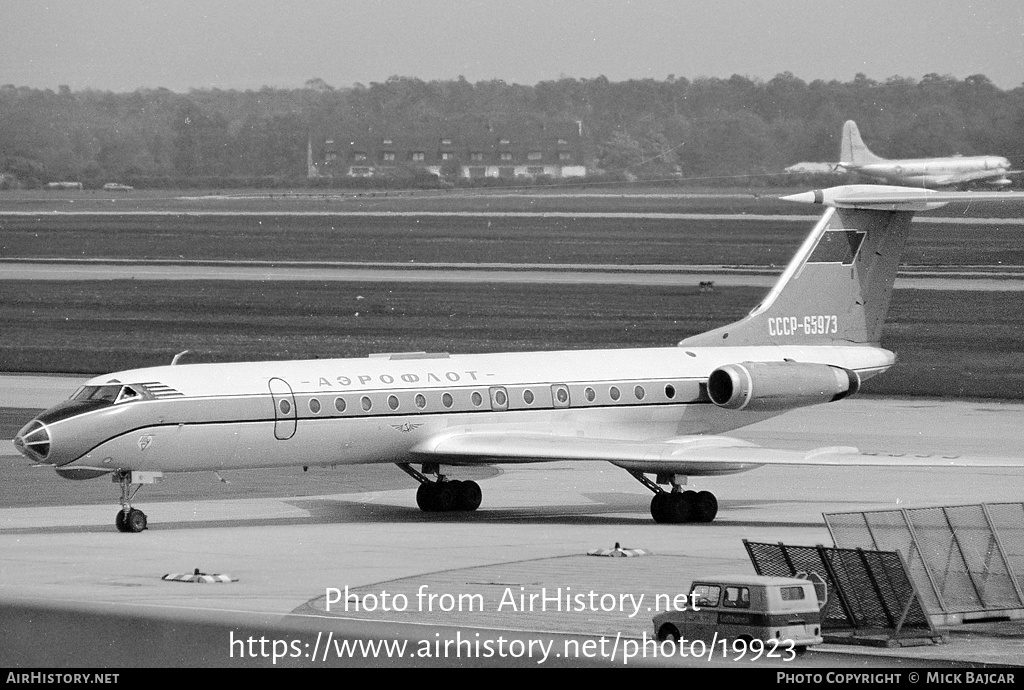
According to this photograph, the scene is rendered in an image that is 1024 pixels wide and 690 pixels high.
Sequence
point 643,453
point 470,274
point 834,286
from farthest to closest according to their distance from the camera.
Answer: point 470,274, point 834,286, point 643,453

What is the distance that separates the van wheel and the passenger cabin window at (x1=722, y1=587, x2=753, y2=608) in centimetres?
59

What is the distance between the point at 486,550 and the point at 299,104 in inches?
2815

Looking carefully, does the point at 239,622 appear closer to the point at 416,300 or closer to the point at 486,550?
the point at 486,550

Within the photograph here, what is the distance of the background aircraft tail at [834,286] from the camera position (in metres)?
32.0

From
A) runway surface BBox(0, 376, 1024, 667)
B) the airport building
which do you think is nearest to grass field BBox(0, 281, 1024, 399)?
the airport building

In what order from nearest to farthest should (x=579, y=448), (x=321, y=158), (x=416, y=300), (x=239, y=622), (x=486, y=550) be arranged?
1. (x=239, y=622)
2. (x=486, y=550)
3. (x=579, y=448)
4. (x=416, y=300)
5. (x=321, y=158)

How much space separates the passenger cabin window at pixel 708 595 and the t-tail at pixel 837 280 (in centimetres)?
1522

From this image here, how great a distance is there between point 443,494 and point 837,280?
880 centimetres

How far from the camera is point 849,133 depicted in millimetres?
72375

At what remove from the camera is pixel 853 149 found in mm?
71812

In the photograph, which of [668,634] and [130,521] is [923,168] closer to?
[130,521]

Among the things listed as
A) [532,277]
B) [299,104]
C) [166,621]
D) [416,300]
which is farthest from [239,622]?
[299,104]

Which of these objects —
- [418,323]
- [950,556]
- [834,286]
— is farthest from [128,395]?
[418,323]

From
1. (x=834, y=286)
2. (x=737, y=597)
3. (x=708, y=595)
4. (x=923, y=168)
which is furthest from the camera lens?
(x=923, y=168)
